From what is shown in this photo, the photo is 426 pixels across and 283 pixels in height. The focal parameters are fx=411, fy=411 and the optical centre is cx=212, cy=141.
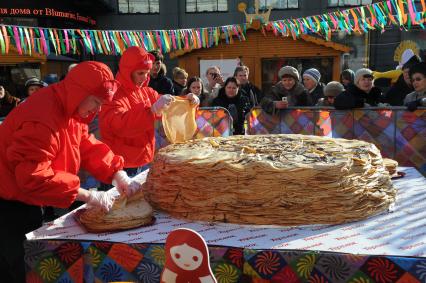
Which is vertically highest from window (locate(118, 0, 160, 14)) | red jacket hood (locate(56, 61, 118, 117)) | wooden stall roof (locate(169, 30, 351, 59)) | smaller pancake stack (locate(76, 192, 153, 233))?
window (locate(118, 0, 160, 14))

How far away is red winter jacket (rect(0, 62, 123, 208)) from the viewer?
1.67 metres

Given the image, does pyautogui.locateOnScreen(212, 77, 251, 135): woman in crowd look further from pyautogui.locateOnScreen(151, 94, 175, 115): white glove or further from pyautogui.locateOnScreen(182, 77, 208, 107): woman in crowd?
pyautogui.locateOnScreen(151, 94, 175, 115): white glove

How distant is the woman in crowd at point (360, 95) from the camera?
14.2 ft

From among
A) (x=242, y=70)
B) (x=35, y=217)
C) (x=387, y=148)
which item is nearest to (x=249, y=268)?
(x=35, y=217)

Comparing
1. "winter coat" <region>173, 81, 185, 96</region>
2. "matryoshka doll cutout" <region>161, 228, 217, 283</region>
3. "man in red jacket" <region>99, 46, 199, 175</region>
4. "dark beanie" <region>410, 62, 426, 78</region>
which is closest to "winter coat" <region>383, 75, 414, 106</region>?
"dark beanie" <region>410, 62, 426, 78</region>

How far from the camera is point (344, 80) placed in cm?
636

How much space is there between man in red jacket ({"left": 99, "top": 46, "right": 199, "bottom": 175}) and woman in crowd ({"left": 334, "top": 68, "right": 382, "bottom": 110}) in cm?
217

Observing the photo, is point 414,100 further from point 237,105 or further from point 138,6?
point 138,6

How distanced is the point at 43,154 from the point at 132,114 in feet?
3.30

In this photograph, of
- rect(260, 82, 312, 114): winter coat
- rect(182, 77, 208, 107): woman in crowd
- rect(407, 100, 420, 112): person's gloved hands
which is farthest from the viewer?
rect(182, 77, 208, 107): woman in crowd

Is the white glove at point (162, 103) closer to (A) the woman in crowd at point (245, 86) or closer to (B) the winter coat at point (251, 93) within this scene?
(B) the winter coat at point (251, 93)

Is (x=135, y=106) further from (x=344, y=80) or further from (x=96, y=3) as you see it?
(x=96, y=3)

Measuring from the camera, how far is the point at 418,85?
4.13 m

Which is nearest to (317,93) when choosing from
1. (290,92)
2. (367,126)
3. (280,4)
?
(290,92)
